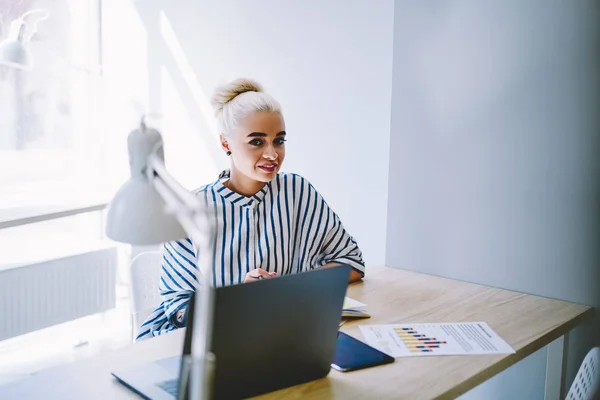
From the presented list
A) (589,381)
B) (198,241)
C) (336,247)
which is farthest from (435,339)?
(198,241)

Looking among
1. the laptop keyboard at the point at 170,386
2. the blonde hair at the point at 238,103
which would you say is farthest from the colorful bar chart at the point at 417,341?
the blonde hair at the point at 238,103

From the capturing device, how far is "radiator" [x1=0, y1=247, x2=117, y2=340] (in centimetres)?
312

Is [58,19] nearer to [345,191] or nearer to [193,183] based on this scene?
[193,183]

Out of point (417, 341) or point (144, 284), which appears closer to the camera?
point (417, 341)

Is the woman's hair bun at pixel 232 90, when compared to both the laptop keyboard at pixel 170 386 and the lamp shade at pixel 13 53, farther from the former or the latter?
the lamp shade at pixel 13 53

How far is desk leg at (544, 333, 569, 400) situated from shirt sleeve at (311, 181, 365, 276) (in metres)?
0.61

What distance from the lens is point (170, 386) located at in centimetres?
136

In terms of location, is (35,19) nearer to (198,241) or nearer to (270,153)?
(270,153)

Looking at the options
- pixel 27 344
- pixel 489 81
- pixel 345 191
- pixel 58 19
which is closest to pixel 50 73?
pixel 58 19

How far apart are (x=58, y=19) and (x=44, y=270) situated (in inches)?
52.5

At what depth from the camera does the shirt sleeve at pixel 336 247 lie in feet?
7.23

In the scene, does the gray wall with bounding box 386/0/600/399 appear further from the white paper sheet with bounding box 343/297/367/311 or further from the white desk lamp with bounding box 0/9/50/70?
the white desk lamp with bounding box 0/9/50/70

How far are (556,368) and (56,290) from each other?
2.30m

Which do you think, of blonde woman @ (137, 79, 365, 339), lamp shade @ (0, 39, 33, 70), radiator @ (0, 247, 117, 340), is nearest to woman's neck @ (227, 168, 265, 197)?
blonde woman @ (137, 79, 365, 339)
